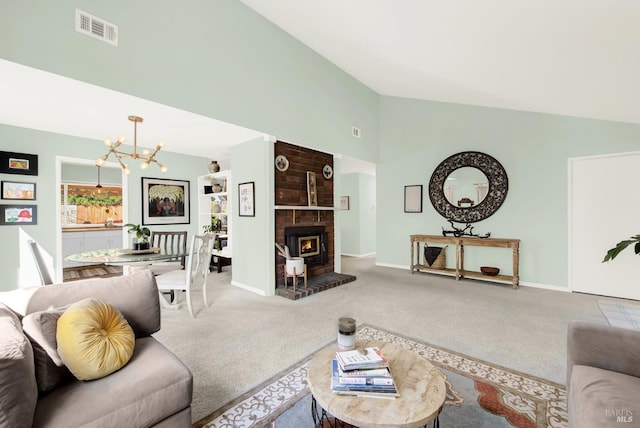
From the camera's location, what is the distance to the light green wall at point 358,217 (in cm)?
794

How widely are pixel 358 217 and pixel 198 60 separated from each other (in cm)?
560

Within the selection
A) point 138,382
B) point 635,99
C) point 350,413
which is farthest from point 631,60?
point 138,382

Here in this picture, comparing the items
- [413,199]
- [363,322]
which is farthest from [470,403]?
[413,199]

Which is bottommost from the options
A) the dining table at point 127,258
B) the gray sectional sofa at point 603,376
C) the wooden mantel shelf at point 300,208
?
the gray sectional sofa at point 603,376

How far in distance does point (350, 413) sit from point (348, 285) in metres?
3.56

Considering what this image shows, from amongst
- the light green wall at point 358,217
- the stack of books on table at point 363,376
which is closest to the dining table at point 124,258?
the stack of books on table at point 363,376

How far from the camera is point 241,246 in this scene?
4574 millimetres

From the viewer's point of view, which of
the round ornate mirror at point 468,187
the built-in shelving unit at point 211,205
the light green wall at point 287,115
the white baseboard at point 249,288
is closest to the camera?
the light green wall at point 287,115

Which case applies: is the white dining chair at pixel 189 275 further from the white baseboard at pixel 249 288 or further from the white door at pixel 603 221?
the white door at pixel 603 221

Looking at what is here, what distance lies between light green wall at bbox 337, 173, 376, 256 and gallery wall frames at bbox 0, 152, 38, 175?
632 cm

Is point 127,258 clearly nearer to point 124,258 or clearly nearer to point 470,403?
point 124,258

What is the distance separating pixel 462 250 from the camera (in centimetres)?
518

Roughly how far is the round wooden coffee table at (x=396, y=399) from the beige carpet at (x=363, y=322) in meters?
0.85

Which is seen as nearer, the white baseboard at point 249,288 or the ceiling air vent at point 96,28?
the ceiling air vent at point 96,28
